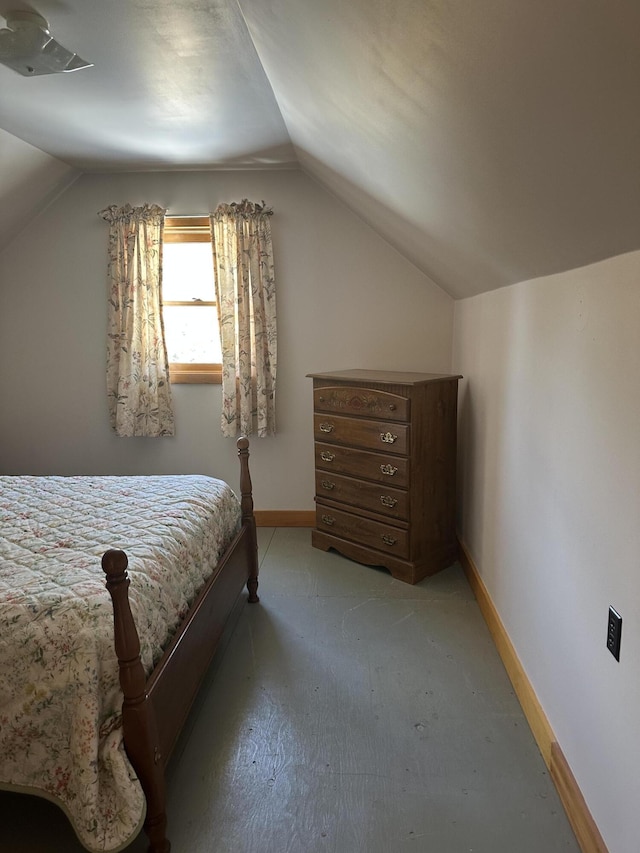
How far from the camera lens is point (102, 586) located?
1631 mm

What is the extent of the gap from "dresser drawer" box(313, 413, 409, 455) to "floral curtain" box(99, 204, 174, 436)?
46.7 inches

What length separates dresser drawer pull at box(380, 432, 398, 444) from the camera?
9.80ft

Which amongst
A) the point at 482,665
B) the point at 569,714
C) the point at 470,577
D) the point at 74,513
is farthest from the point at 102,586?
the point at 470,577

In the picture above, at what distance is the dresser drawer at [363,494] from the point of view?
119 inches

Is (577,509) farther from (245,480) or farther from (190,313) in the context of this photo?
(190,313)

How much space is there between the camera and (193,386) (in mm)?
3904

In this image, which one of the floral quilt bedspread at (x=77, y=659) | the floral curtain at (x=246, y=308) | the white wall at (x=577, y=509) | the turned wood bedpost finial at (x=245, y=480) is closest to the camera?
the white wall at (x=577, y=509)

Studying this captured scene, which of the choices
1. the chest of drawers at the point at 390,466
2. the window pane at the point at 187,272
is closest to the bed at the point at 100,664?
the chest of drawers at the point at 390,466

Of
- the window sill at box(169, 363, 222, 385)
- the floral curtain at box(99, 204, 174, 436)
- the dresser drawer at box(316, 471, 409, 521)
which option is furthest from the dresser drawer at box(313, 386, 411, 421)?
the floral curtain at box(99, 204, 174, 436)

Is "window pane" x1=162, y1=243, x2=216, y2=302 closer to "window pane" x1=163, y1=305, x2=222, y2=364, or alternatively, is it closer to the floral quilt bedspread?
"window pane" x1=163, y1=305, x2=222, y2=364

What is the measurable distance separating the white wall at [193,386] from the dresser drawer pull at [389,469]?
0.94m

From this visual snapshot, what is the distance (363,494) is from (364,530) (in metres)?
0.22

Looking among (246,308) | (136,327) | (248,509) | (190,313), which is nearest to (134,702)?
(248,509)

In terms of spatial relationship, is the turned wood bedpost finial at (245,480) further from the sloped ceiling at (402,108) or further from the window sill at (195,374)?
the sloped ceiling at (402,108)
